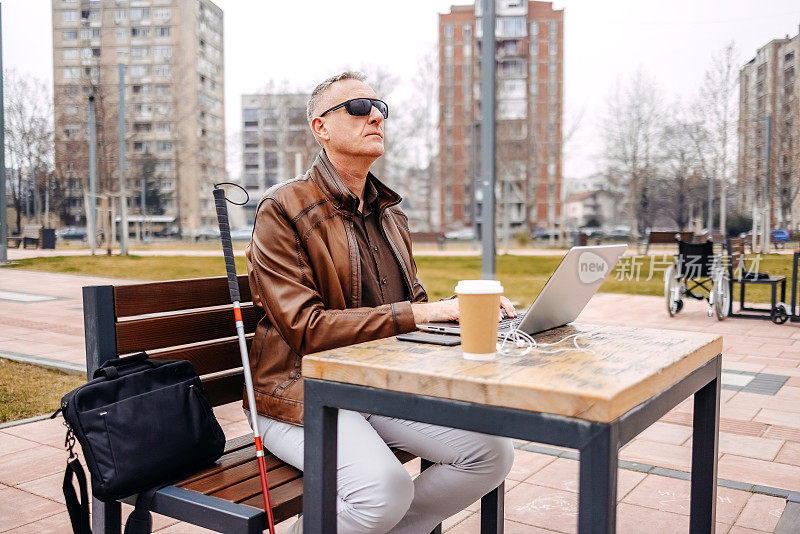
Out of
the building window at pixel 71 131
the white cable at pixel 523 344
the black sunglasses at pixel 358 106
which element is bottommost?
the white cable at pixel 523 344

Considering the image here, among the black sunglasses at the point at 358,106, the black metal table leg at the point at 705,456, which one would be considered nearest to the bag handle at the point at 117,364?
the black sunglasses at the point at 358,106

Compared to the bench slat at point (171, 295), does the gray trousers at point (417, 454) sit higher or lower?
lower

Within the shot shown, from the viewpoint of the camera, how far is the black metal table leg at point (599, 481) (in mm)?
1086

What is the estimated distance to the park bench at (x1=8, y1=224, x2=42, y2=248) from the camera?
13.7 feet

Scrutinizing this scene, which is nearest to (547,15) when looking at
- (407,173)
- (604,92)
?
(604,92)

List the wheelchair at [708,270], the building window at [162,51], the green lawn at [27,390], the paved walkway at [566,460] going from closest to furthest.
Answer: the paved walkway at [566,460] → the green lawn at [27,390] → the building window at [162,51] → the wheelchair at [708,270]

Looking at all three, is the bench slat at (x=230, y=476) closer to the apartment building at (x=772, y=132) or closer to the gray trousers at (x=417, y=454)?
the gray trousers at (x=417, y=454)

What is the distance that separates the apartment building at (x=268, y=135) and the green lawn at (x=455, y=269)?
3.31 feet

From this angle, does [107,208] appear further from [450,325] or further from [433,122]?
[433,122]

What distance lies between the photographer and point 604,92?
9.95 m

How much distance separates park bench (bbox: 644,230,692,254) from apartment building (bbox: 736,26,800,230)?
3.72 feet

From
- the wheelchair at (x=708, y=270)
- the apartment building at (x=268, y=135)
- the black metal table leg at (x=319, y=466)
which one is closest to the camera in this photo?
the black metal table leg at (x=319, y=466)

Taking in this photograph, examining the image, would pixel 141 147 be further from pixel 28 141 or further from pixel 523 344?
pixel 523 344

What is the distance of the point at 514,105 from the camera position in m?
16.8
